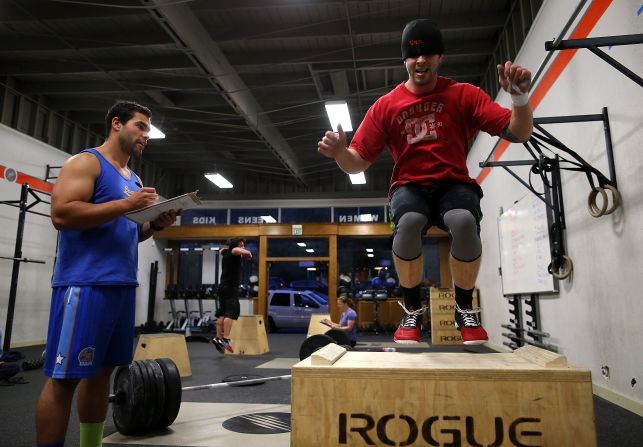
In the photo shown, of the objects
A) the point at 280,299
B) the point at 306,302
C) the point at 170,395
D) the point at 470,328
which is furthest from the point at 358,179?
the point at 470,328

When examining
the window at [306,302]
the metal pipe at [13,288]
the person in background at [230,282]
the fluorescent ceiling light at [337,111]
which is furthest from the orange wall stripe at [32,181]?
the window at [306,302]

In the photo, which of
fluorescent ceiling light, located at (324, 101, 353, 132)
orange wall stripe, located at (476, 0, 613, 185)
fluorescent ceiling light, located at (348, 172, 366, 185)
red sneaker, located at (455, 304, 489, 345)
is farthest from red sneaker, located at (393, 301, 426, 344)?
fluorescent ceiling light, located at (348, 172, 366, 185)

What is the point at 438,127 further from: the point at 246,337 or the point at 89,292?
the point at 246,337

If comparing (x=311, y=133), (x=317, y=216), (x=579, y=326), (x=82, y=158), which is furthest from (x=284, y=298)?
(x=82, y=158)

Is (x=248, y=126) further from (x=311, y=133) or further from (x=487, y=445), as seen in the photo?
(x=487, y=445)

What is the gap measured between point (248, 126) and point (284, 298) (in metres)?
4.22

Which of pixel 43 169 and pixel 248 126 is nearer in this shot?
pixel 43 169

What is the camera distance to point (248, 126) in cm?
834

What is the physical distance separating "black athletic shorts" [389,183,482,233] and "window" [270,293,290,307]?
8.94m

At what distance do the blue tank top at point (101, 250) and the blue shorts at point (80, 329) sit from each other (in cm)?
4

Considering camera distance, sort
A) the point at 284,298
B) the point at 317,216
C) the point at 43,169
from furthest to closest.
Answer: the point at 317,216, the point at 284,298, the point at 43,169

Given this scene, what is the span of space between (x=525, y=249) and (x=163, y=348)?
3837mm

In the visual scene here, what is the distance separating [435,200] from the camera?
173 centimetres

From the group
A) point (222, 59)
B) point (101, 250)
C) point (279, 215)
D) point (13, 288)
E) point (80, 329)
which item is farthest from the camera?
point (279, 215)
